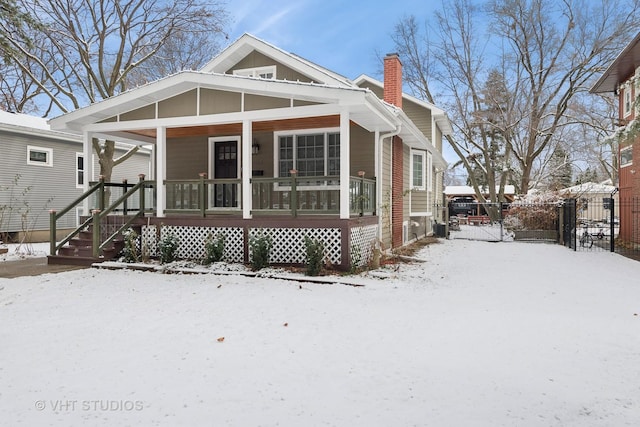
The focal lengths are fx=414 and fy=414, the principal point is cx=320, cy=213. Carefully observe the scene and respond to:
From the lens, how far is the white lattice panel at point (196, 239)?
9484 millimetres

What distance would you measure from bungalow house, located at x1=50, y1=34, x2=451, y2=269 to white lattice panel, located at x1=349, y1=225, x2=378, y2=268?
0.02m

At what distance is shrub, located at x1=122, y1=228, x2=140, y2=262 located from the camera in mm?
9492

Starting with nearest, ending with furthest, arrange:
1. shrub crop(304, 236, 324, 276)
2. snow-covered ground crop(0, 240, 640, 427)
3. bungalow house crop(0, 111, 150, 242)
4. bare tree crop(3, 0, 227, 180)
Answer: snow-covered ground crop(0, 240, 640, 427) < shrub crop(304, 236, 324, 276) < bungalow house crop(0, 111, 150, 242) < bare tree crop(3, 0, 227, 180)

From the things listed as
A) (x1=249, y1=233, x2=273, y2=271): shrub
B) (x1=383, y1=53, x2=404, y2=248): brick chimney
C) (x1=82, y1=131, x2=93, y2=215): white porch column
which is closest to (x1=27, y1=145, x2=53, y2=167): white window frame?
(x1=82, y1=131, x2=93, y2=215): white porch column

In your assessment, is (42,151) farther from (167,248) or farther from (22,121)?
(167,248)

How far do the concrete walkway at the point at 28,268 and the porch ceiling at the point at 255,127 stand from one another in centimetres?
391

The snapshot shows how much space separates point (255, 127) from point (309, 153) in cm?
162

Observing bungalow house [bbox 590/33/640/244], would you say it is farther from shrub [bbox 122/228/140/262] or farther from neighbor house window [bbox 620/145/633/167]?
shrub [bbox 122/228/140/262]

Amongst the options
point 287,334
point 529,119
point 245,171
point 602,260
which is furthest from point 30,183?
point 529,119

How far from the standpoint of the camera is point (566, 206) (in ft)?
47.5

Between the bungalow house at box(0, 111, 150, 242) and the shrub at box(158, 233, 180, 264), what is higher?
the bungalow house at box(0, 111, 150, 242)

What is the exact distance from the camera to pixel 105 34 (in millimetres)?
19281

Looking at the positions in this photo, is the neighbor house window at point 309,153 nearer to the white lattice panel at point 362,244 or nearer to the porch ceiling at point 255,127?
the porch ceiling at point 255,127

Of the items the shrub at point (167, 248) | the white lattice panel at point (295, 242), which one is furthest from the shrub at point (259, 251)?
the shrub at point (167, 248)
